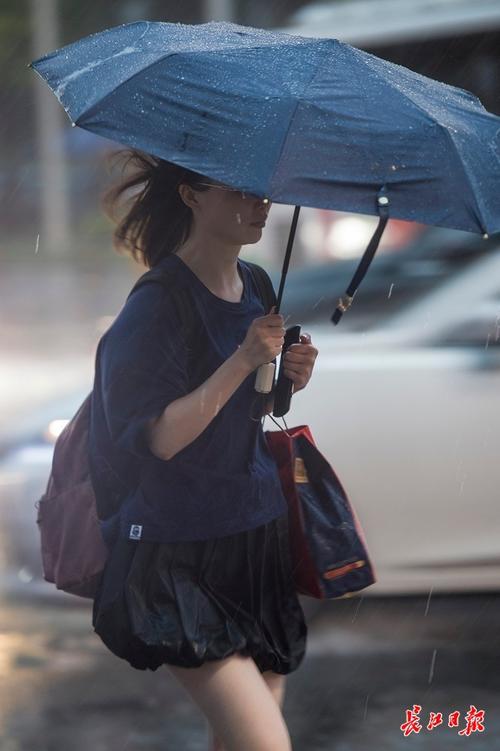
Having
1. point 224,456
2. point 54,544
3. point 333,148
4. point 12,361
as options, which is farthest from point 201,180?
point 12,361

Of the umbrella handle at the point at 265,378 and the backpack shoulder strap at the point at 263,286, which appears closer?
the umbrella handle at the point at 265,378

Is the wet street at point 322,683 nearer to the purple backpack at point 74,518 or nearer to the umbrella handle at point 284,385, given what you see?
the purple backpack at point 74,518

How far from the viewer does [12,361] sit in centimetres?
1012

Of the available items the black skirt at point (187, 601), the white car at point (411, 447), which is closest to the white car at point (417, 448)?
the white car at point (411, 447)

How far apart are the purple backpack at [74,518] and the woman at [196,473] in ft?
0.12

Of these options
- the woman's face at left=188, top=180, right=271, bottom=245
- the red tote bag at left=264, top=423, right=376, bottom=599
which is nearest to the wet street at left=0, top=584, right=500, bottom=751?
the red tote bag at left=264, top=423, right=376, bottom=599

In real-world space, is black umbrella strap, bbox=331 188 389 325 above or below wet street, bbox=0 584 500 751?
above

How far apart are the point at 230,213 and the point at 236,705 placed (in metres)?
0.90

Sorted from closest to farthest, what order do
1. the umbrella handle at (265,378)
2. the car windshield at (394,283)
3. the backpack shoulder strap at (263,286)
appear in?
the umbrella handle at (265,378), the backpack shoulder strap at (263,286), the car windshield at (394,283)

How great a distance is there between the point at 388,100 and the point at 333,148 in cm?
19

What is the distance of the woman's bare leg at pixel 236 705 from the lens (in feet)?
7.72

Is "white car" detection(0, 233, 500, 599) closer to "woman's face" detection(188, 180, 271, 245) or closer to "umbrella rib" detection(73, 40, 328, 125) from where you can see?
"woman's face" detection(188, 180, 271, 245)

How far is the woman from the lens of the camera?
2326 mm

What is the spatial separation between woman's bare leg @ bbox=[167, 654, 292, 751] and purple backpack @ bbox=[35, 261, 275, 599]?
26cm
